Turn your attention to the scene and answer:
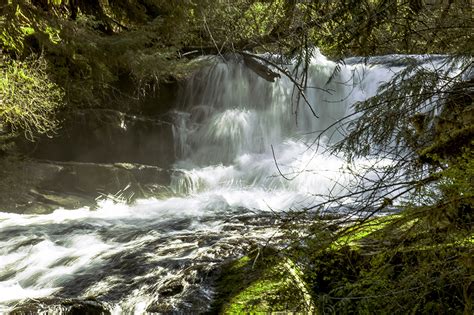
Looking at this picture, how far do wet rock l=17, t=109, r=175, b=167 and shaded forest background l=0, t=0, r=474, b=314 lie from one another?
1.08 ft

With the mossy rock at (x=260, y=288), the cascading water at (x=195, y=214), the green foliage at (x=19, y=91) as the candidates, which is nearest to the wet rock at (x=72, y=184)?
the cascading water at (x=195, y=214)

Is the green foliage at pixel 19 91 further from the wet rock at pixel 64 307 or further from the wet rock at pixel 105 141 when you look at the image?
the wet rock at pixel 64 307

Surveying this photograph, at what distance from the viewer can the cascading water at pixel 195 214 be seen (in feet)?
17.4

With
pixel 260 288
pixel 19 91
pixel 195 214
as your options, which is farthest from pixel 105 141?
pixel 260 288

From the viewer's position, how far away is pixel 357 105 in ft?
13.6

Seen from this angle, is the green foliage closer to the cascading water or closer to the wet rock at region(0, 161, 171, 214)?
the wet rock at region(0, 161, 171, 214)

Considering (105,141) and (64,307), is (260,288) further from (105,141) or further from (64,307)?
(105,141)

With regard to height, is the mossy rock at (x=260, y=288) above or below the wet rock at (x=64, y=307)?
above

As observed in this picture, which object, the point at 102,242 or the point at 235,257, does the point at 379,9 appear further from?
the point at 102,242

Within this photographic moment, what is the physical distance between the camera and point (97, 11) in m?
13.2

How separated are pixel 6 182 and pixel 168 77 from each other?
17.8 ft

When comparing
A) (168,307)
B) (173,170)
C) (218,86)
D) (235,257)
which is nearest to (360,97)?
(218,86)

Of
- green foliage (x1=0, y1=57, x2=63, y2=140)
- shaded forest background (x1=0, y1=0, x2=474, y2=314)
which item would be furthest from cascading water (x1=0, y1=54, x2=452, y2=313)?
green foliage (x1=0, y1=57, x2=63, y2=140)

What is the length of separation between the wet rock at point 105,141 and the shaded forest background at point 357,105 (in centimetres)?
33
